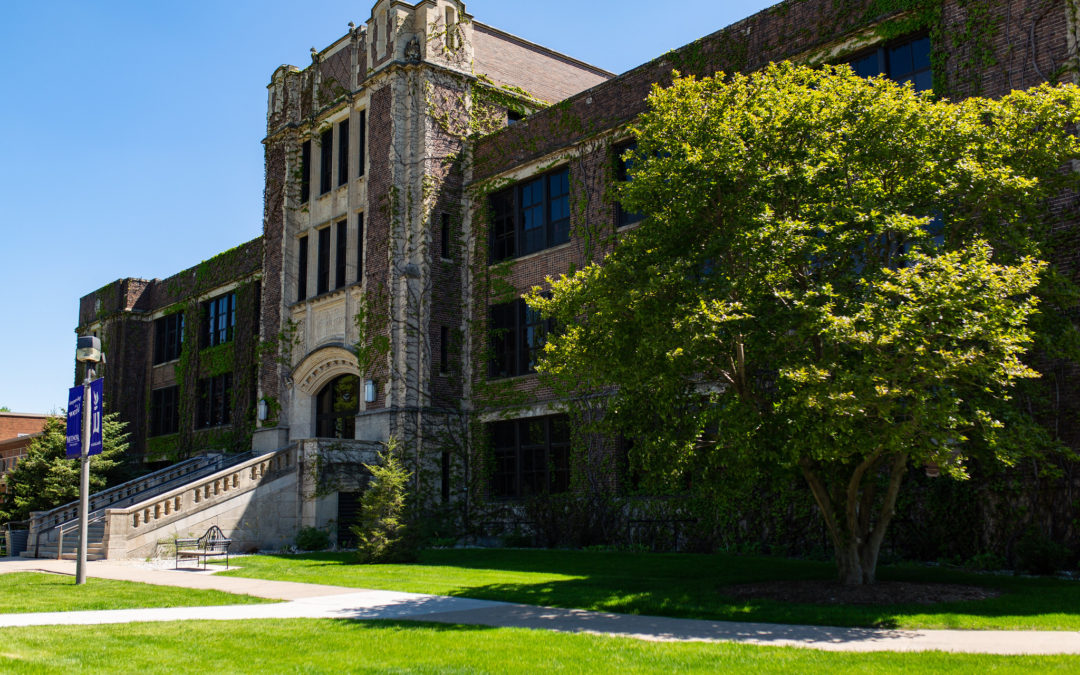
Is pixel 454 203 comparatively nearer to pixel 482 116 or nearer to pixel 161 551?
pixel 482 116

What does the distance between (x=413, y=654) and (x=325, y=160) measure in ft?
87.1

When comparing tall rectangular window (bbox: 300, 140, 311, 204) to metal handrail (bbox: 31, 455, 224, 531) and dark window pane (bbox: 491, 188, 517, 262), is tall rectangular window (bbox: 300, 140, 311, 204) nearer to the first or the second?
dark window pane (bbox: 491, 188, 517, 262)

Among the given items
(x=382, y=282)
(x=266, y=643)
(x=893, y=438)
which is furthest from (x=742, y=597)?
(x=382, y=282)

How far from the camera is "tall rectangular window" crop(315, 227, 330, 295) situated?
3159 centimetres

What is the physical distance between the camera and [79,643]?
29.8ft

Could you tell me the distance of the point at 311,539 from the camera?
24.6 m

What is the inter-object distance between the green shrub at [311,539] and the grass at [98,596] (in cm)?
838

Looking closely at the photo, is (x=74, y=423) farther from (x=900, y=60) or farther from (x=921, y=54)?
(x=921, y=54)

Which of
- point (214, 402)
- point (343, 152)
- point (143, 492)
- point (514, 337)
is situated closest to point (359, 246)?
point (343, 152)

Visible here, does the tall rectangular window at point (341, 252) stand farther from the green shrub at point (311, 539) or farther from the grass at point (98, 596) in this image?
the grass at point (98, 596)

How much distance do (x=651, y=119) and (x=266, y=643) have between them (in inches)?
366

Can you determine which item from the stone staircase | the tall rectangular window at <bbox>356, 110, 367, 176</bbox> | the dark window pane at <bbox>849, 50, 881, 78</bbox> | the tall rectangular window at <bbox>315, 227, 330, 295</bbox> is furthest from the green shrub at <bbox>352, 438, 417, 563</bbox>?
the tall rectangular window at <bbox>356, 110, 367, 176</bbox>

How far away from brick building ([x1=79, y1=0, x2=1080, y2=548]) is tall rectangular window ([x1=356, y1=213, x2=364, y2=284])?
0.22ft

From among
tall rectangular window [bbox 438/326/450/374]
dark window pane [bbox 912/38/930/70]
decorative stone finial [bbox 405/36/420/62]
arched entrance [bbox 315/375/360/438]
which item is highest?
decorative stone finial [bbox 405/36/420/62]
